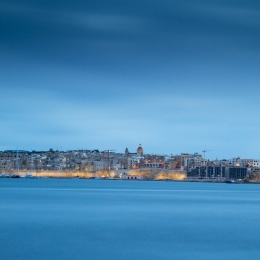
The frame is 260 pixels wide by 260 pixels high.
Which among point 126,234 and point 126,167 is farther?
point 126,167

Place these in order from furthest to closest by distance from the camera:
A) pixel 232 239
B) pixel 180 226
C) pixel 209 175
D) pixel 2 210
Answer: pixel 209 175 → pixel 2 210 → pixel 180 226 → pixel 232 239

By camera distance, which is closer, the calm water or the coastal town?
the calm water

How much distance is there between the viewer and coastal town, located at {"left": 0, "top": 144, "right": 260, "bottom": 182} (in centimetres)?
10281

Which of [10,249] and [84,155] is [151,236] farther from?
[84,155]

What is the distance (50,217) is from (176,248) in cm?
860

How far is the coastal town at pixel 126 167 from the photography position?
103 metres

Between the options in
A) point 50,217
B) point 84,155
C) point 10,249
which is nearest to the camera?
point 10,249

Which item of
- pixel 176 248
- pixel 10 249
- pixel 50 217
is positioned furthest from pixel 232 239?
pixel 50 217

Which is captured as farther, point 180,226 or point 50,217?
point 50,217

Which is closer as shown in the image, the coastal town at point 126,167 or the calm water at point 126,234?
the calm water at point 126,234

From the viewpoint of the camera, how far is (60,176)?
11075cm

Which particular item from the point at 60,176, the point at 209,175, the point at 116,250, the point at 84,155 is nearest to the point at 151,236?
the point at 116,250

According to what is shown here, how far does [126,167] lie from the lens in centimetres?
11319

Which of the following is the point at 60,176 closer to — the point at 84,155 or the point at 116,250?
the point at 84,155
